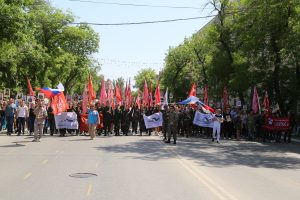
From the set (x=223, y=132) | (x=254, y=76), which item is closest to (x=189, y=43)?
(x=254, y=76)

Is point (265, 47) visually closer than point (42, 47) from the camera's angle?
Yes

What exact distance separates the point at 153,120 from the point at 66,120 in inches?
203

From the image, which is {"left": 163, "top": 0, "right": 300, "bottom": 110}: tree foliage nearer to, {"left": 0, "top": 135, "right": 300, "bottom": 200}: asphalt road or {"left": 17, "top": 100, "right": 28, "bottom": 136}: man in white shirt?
{"left": 0, "top": 135, "right": 300, "bottom": 200}: asphalt road

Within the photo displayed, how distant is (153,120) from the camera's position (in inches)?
1024

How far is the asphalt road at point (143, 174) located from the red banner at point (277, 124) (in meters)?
7.33

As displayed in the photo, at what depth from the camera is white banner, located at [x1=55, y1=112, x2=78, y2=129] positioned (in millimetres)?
23845

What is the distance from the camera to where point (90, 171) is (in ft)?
36.5

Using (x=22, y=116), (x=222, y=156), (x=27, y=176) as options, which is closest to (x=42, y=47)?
(x=22, y=116)

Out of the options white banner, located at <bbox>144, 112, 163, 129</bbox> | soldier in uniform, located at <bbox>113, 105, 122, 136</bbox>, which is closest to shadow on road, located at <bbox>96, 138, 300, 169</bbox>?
soldier in uniform, located at <bbox>113, 105, 122, 136</bbox>

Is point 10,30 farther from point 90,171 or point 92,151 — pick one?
point 90,171

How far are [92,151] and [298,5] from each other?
51.0 ft

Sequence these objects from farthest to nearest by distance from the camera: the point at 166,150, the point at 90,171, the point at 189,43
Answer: the point at 189,43 < the point at 166,150 < the point at 90,171

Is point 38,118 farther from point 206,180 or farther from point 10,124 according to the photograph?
point 206,180

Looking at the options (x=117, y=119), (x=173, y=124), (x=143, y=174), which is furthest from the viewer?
(x=117, y=119)
